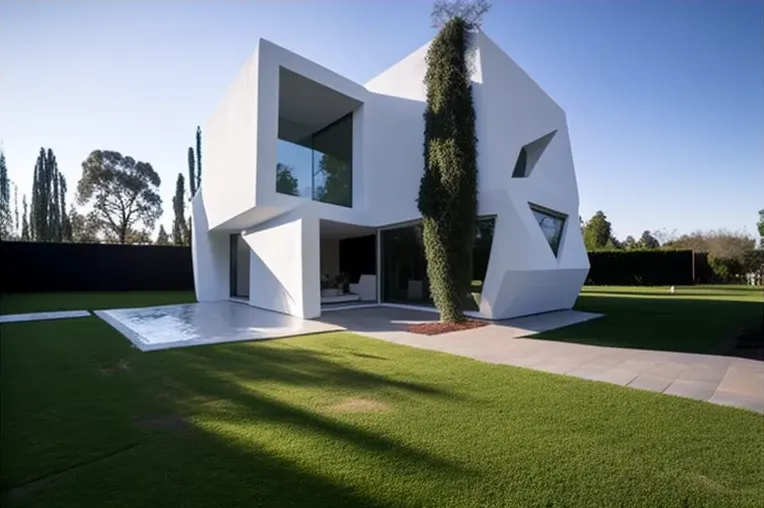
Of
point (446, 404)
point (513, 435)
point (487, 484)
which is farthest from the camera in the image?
point (446, 404)

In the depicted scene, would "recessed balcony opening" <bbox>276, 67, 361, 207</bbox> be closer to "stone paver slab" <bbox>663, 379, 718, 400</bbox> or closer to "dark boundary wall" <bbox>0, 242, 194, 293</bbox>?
"stone paver slab" <bbox>663, 379, 718, 400</bbox>

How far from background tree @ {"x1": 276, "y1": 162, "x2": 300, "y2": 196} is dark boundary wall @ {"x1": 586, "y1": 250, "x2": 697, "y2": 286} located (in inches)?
875

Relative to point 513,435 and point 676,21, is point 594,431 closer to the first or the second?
point 513,435

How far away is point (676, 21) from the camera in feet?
14.8

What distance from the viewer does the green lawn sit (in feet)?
7.83

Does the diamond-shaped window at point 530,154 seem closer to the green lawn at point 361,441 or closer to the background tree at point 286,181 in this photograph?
the background tree at point 286,181

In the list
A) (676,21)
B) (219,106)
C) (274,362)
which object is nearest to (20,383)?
(274,362)

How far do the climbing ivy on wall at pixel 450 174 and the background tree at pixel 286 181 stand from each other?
4358mm

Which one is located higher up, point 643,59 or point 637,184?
point 643,59

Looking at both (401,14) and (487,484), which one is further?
(401,14)

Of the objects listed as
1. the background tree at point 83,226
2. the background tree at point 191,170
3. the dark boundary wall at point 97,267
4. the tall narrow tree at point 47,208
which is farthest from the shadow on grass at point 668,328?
the background tree at point 83,226

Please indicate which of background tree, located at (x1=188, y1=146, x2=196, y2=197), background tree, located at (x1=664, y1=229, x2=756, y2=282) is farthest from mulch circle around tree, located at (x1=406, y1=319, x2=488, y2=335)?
background tree, located at (x1=188, y1=146, x2=196, y2=197)

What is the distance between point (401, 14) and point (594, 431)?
8.80 metres

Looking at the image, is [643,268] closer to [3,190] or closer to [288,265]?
[288,265]
